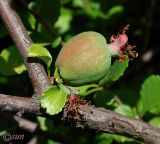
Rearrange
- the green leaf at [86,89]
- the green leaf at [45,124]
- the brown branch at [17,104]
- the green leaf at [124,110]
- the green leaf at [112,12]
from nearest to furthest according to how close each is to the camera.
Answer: the brown branch at [17,104], the green leaf at [86,89], the green leaf at [124,110], the green leaf at [45,124], the green leaf at [112,12]

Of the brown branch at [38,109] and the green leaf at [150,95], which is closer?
the brown branch at [38,109]

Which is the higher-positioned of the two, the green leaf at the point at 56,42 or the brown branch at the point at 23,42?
the brown branch at the point at 23,42

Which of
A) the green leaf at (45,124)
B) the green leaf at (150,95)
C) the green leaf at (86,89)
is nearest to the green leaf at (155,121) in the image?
the green leaf at (150,95)

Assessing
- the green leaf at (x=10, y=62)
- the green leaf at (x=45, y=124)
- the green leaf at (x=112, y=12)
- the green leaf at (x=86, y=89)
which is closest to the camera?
the green leaf at (x=86, y=89)

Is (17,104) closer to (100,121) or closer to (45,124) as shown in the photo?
(100,121)

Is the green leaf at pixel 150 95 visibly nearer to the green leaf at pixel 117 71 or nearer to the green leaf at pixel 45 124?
the green leaf at pixel 117 71

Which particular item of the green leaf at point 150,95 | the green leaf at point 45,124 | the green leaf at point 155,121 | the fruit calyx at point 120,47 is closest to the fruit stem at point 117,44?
the fruit calyx at point 120,47

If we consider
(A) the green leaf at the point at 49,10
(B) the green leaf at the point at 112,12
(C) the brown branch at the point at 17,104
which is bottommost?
(B) the green leaf at the point at 112,12
